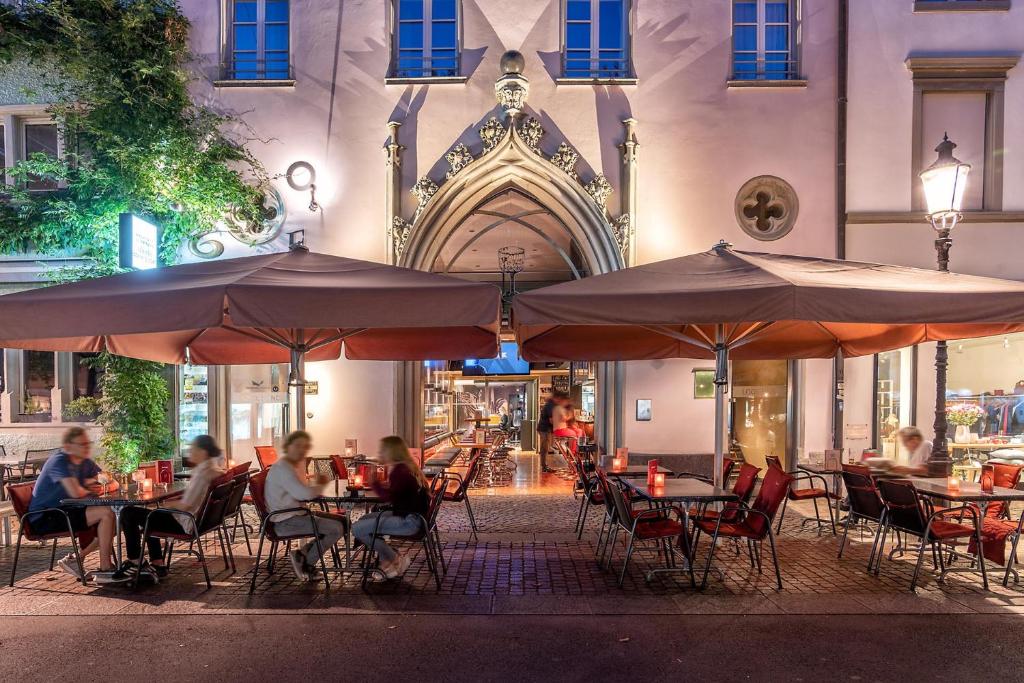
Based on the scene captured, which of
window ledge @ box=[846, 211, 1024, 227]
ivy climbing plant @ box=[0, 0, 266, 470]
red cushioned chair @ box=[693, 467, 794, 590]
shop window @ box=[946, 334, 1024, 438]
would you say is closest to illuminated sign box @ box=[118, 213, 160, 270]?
ivy climbing plant @ box=[0, 0, 266, 470]

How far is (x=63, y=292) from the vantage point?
542 centimetres

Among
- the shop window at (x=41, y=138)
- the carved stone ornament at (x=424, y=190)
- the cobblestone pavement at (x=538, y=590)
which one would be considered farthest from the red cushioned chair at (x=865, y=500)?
the shop window at (x=41, y=138)

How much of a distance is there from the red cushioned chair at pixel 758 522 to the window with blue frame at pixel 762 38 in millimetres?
7955

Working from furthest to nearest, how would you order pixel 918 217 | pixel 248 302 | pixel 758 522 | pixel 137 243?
pixel 918 217
pixel 137 243
pixel 758 522
pixel 248 302

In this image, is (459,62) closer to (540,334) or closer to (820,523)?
(540,334)

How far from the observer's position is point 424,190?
1138 cm

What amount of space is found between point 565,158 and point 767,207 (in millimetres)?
3539

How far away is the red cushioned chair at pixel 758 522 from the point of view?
241 inches

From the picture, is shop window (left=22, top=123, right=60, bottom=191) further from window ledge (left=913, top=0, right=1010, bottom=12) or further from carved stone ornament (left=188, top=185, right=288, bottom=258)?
window ledge (left=913, top=0, right=1010, bottom=12)

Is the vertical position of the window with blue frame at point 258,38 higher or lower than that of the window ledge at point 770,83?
higher

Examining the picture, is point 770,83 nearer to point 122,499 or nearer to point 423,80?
point 423,80

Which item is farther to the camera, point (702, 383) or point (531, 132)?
point (702, 383)

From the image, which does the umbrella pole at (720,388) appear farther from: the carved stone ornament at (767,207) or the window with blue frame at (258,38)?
the window with blue frame at (258,38)

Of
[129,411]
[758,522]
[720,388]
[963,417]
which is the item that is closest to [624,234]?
[720,388]
